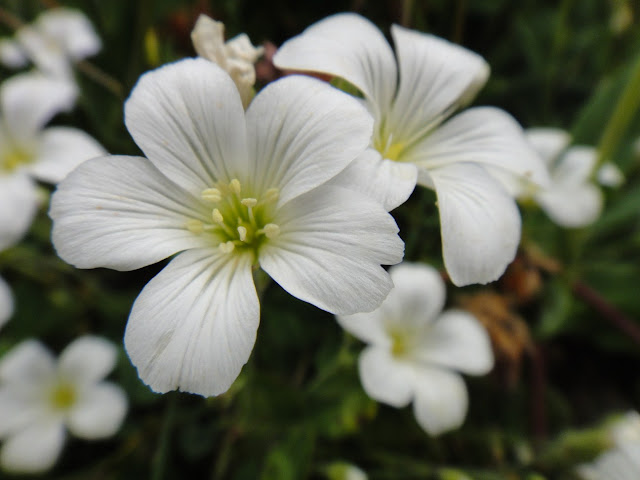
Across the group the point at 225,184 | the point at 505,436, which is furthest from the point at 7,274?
the point at 505,436

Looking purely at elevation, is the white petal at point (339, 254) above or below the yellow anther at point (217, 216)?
above

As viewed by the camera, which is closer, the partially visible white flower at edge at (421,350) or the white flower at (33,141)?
the partially visible white flower at edge at (421,350)

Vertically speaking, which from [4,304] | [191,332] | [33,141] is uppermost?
[191,332]

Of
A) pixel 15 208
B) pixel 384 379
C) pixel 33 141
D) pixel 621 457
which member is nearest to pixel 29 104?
pixel 33 141

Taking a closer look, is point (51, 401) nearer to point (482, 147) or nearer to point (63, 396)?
point (63, 396)

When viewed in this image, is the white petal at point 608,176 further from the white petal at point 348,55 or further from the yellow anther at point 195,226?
the yellow anther at point 195,226

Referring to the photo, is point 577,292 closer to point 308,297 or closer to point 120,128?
point 308,297

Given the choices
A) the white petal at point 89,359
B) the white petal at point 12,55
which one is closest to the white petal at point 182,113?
the white petal at point 89,359
